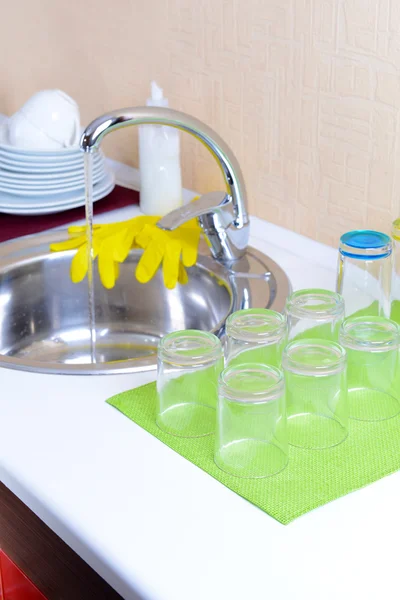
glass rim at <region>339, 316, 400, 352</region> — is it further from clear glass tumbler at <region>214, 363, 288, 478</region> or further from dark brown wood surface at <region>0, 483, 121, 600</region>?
dark brown wood surface at <region>0, 483, 121, 600</region>

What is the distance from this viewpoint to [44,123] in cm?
160

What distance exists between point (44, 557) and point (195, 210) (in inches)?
24.6

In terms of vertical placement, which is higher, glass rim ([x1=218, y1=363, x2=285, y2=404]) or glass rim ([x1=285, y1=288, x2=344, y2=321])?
glass rim ([x1=218, y1=363, x2=285, y2=404])

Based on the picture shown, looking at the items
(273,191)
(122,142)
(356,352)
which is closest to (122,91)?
(122,142)

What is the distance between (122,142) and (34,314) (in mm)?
492

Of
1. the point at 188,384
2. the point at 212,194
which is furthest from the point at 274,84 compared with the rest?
the point at 188,384

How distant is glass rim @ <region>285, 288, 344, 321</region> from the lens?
103 cm

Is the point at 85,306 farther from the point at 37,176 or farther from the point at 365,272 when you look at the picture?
the point at 365,272

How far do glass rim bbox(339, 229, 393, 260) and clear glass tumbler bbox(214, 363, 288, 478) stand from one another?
263mm

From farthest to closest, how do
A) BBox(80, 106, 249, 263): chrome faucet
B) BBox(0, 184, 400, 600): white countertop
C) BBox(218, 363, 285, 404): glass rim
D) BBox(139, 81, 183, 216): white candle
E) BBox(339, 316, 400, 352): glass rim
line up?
BBox(139, 81, 183, 216): white candle, BBox(80, 106, 249, 263): chrome faucet, BBox(339, 316, 400, 352): glass rim, BBox(218, 363, 285, 404): glass rim, BBox(0, 184, 400, 600): white countertop

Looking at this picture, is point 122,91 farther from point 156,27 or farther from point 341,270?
point 341,270

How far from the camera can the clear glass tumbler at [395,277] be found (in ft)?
3.71

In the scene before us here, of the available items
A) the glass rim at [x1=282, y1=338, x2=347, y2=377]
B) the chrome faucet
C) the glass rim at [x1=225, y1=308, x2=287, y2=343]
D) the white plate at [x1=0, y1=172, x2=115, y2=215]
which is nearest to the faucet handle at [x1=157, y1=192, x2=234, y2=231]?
the chrome faucet

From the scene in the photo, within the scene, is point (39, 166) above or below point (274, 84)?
below
